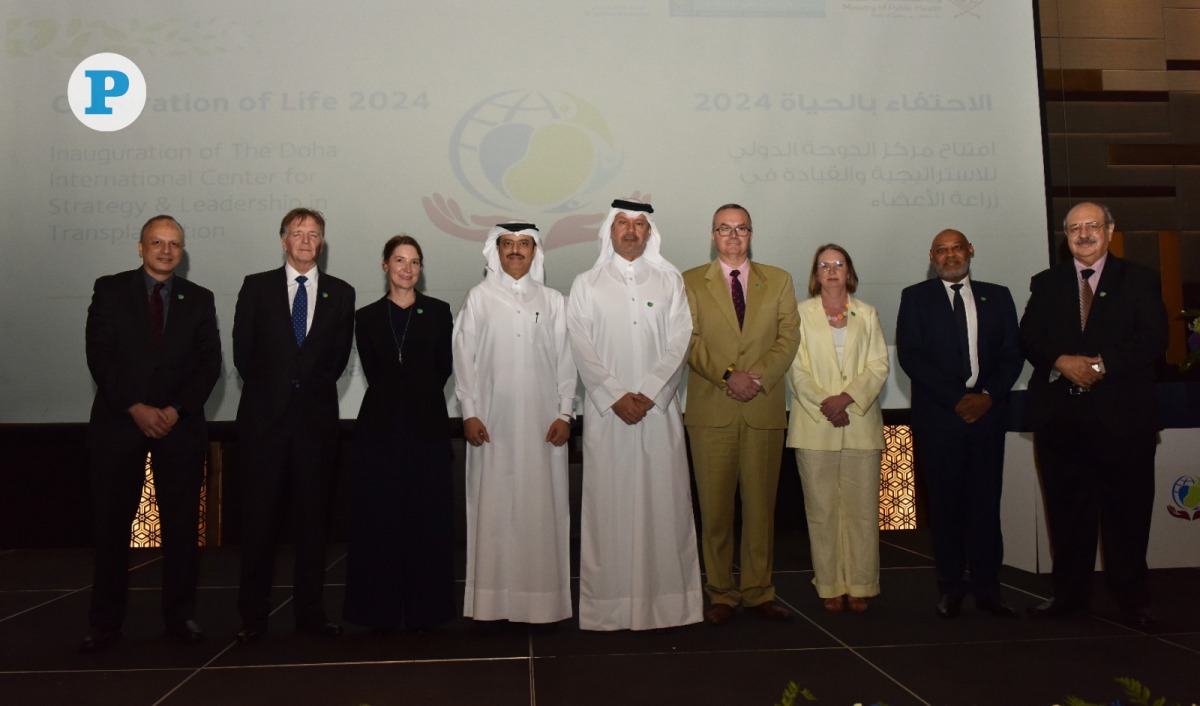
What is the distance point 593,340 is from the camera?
3.52 meters

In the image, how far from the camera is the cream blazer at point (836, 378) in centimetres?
364

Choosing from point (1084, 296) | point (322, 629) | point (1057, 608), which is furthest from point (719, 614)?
point (1084, 296)

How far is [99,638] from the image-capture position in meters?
3.17

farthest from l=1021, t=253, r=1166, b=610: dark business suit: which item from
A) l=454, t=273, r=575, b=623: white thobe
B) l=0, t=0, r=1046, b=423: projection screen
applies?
l=454, t=273, r=575, b=623: white thobe

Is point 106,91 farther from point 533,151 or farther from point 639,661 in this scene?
point 639,661

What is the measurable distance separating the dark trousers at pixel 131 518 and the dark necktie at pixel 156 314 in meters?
0.40

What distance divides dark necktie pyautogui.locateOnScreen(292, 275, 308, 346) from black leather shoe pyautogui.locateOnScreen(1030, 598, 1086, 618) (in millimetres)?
3096

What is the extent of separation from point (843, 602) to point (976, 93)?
3.17 m

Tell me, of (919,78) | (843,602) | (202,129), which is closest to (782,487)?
(843,602)

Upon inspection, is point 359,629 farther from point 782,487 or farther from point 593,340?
point 782,487

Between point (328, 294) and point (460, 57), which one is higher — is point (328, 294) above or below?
below

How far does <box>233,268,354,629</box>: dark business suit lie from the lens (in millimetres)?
3340

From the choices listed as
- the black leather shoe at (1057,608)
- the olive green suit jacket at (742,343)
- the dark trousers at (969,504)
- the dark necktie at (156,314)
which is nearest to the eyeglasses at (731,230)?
the olive green suit jacket at (742,343)

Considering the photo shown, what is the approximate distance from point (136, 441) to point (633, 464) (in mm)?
1874
